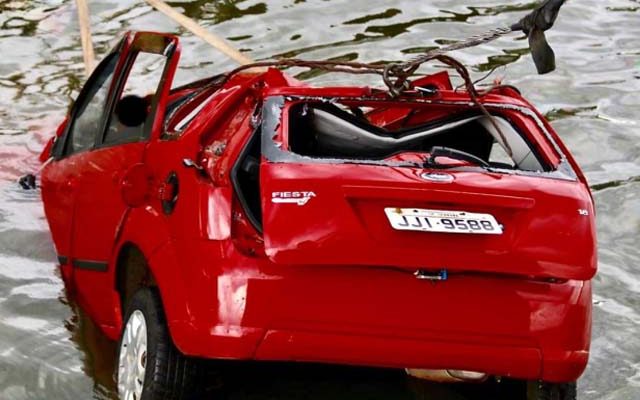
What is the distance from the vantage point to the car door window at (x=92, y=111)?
6840 mm

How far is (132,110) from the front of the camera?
21.2 feet

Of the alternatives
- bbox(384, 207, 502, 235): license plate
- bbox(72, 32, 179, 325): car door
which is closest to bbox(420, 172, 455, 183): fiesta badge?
bbox(384, 207, 502, 235): license plate

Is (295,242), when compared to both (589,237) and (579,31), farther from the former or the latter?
(579,31)

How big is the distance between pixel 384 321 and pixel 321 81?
9411 millimetres

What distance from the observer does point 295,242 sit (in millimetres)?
4605

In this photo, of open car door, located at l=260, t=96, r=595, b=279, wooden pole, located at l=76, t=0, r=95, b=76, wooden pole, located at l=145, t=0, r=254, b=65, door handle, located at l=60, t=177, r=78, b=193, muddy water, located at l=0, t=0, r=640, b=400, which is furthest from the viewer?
wooden pole, located at l=76, t=0, r=95, b=76

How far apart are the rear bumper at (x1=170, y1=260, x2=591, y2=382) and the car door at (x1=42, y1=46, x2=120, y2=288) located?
7.08 feet

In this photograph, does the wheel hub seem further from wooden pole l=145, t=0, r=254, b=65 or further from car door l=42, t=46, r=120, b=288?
wooden pole l=145, t=0, r=254, b=65

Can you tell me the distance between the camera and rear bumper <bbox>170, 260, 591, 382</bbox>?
4.73 m

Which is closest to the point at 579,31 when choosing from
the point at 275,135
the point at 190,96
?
the point at 190,96

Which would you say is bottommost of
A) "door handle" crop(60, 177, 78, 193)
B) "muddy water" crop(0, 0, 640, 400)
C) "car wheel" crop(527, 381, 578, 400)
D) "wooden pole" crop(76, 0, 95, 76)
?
"muddy water" crop(0, 0, 640, 400)

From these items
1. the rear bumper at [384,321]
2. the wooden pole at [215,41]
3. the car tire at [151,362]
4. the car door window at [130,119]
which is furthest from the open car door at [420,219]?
the wooden pole at [215,41]

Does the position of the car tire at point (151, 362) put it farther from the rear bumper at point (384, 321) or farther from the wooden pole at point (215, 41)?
the wooden pole at point (215, 41)

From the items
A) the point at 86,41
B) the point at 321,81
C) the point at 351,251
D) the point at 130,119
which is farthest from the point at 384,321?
the point at 321,81
